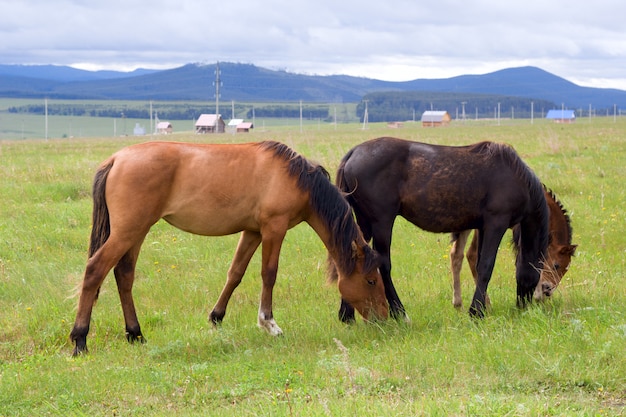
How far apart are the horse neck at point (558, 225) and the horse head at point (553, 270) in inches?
4.6

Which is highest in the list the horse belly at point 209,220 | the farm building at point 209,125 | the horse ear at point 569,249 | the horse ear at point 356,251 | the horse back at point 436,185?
the farm building at point 209,125

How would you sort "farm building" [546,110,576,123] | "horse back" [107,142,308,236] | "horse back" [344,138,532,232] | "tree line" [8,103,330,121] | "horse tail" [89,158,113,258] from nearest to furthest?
"horse back" [107,142,308,236] < "horse tail" [89,158,113,258] < "horse back" [344,138,532,232] < "farm building" [546,110,576,123] < "tree line" [8,103,330,121]

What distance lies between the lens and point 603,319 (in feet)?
22.5

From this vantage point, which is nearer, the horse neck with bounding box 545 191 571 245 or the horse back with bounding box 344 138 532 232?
the horse back with bounding box 344 138 532 232

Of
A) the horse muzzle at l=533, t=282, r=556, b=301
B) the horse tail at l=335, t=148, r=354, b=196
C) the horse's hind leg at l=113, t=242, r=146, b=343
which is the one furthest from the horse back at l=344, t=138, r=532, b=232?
the horse's hind leg at l=113, t=242, r=146, b=343

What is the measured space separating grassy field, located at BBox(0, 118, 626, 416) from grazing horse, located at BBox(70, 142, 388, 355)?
395 millimetres

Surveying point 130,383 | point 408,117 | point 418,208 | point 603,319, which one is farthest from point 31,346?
point 408,117

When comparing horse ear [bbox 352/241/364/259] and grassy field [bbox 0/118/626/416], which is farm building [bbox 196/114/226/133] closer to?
grassy field [bbox 0/118/626/416]

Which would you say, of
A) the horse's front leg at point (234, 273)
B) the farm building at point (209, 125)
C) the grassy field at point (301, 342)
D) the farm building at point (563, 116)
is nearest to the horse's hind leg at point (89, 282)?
the grassy field at point (301, 342)

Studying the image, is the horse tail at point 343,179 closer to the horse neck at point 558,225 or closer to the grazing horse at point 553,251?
the grazing horse at point 553,251

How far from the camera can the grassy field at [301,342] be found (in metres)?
5.35

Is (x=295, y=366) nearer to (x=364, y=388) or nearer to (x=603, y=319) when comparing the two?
(x=364, y=388)

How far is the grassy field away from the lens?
535cm

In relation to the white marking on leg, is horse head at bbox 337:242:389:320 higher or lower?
higher
